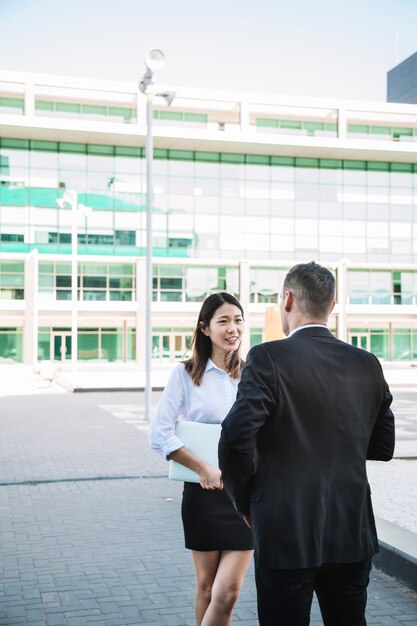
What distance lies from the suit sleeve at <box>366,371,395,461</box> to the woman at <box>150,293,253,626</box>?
31.7 inches

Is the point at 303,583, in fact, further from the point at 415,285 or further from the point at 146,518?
the point at 415,285

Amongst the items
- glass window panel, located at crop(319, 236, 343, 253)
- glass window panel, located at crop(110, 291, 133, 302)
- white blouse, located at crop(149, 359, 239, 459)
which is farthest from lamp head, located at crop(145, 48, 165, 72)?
glass window panel, located at crop(319, 236, 343, 253)

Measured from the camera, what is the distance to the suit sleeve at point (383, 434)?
3146 millimetres

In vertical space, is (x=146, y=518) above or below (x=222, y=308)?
below

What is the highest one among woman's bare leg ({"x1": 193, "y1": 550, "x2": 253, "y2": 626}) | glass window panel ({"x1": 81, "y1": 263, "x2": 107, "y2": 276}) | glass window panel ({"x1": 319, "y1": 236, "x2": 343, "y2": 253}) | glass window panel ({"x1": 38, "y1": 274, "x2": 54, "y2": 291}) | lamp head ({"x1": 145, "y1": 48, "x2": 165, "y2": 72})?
lamp head ({"x1": 145, "y1": 48, "x2": 165, "y2": 72})

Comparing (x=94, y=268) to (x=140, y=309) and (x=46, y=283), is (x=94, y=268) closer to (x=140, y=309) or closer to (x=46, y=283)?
(x=46, y=283)

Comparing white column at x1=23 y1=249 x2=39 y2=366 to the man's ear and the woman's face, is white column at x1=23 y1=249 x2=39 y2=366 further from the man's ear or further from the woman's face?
the man's ear

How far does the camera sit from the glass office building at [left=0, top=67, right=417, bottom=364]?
50719 mm

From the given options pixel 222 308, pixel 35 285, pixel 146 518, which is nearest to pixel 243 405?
pixel 222 308

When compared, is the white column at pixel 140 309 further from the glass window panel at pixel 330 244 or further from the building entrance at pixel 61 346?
the glass window panel at pixel 330 244

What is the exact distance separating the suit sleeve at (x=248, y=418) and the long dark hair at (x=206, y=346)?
114cm

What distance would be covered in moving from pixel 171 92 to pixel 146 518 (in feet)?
38.5

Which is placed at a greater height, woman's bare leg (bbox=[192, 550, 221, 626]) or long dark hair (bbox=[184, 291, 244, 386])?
long dark hair (bbox=[184, 291, 244, 386])

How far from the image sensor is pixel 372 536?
3.00 m
